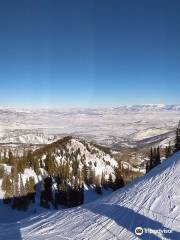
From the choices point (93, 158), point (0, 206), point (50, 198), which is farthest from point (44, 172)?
point (93, 158)

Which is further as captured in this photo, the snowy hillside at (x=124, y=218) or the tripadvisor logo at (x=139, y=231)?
the snowy hillside at (x=124, y=218)

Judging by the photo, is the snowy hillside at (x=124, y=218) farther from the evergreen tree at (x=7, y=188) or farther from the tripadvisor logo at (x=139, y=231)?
the evergreen tree at (x=7, y=188)

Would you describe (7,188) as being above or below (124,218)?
below

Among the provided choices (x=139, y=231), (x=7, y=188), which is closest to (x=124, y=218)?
(x=139, y=231)

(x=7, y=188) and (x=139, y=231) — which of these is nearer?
(x=139, y=231)

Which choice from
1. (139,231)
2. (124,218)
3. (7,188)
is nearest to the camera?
(139,231)

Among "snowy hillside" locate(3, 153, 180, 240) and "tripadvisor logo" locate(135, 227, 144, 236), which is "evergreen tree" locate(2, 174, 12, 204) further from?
"tripadvisor logo" locate(135, 227, 144, 236)

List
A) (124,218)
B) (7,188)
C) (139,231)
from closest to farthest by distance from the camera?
(139,231)
(124,218)
(7,188)

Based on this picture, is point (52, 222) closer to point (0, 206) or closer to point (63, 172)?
point (0, 206)

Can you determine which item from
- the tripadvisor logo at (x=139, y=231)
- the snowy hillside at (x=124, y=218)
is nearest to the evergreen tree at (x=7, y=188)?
the snowy hillside at (x=124, y=218)

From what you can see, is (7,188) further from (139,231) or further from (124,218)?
(139,231)
